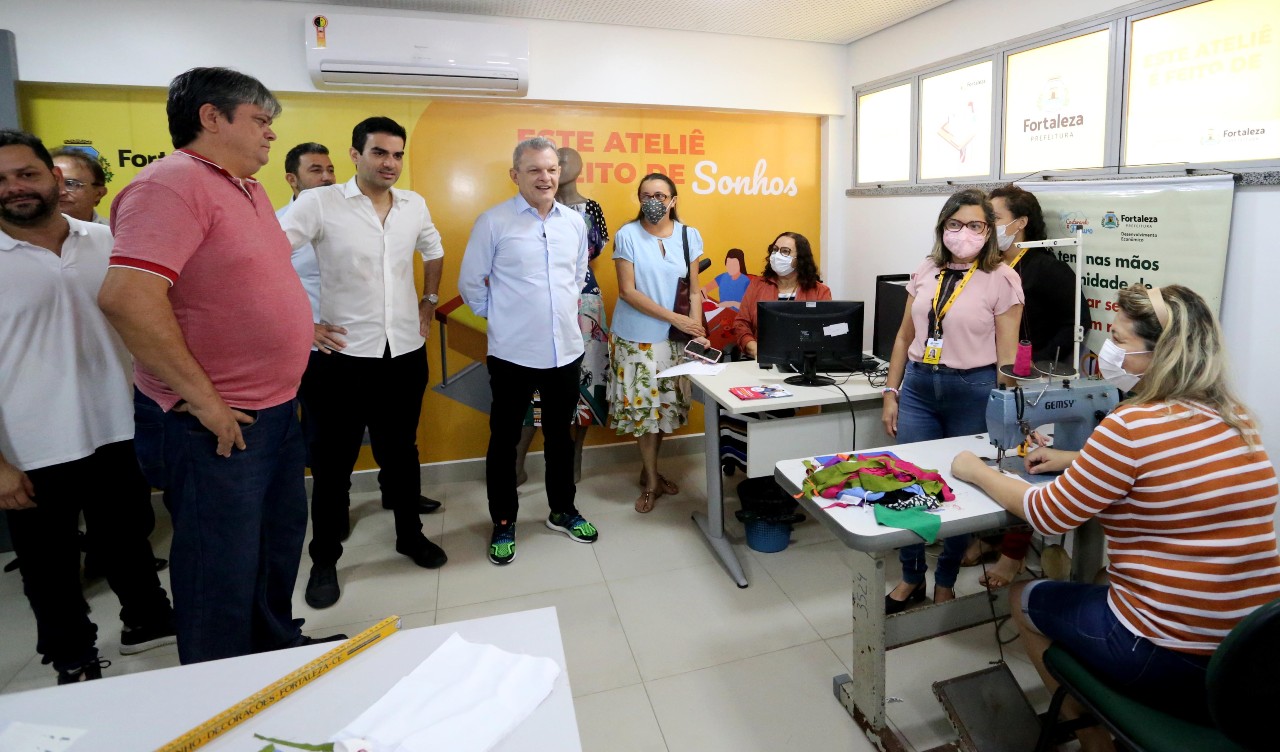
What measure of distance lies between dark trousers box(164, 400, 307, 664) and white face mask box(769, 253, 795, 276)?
2393 millimetres

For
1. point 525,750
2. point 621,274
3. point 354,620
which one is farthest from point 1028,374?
point 354,620

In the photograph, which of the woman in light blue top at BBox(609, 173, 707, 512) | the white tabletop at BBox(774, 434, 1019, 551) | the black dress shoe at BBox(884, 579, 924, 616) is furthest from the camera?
the woman in light blue top at BBox(609, 173, 707, 512)

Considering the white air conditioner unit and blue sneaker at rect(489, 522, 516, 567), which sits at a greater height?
the white air conditioner unit

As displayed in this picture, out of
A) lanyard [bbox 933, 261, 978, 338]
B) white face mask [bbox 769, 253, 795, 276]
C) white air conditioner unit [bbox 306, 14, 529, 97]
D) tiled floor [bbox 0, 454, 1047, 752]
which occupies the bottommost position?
tiled floor [bbox 0, 454, 1047, 752]

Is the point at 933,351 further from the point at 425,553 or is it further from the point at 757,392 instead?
the point at 425,553

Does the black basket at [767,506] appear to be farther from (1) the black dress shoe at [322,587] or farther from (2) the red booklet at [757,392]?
(1) the black dress shoe at [322,587]

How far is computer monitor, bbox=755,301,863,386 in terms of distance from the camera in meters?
2.96

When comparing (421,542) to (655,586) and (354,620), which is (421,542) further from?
(655,586)

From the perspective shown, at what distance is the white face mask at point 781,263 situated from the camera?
347 centimetres

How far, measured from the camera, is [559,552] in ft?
10.5

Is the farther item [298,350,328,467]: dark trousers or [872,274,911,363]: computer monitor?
[872,274,911,363]: computer monitor

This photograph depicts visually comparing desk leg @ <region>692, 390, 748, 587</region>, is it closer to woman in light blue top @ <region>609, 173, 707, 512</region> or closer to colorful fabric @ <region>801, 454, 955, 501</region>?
woman in light blue top @ <region>609, 173, 707, 512</region>

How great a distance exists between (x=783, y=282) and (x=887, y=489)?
198cm

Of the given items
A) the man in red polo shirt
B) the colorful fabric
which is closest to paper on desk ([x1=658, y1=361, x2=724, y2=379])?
the colorful fabric
